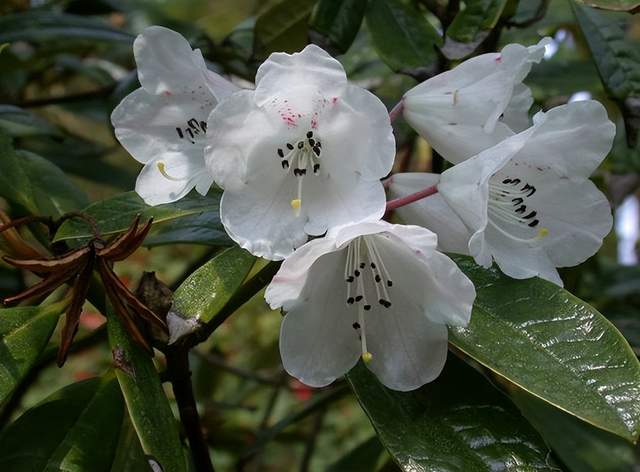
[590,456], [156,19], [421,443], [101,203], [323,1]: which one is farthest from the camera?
[156,19]

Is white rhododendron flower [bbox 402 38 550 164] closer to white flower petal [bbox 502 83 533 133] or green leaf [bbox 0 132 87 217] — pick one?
white flower petal [bbox 502 83 533 133]

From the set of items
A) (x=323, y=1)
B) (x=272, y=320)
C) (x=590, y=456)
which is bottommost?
(x=272, y=320)

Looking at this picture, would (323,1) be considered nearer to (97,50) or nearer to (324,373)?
(324,373)

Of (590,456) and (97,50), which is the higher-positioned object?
(97,50)

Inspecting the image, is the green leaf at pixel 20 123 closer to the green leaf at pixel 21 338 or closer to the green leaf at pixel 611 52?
the green leaf at pixel 21 338

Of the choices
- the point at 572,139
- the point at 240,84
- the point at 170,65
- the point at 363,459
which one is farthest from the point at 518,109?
the point at 240,84

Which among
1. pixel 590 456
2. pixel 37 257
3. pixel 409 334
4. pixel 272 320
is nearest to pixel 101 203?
pixel 37 257

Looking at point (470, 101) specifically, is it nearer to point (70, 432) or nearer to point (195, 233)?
point (195, 233)

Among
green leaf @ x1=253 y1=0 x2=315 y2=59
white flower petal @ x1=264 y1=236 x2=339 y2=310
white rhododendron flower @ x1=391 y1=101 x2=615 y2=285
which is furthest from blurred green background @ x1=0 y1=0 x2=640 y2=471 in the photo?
white flower petal @ x1=264 y1=236 x2=339 y2=310
